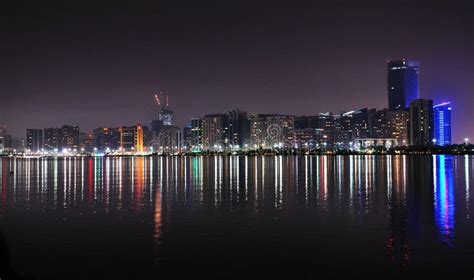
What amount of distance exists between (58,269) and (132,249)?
321 centimetres

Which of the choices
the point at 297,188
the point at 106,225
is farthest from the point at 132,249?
the point at 297,188

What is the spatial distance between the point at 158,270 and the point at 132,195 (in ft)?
77.1

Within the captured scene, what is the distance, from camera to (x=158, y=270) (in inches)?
672

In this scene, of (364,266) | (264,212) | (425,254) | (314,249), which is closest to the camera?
(364,266)

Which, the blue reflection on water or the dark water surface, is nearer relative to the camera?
the dark water surface

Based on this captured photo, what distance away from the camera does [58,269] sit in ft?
56.8

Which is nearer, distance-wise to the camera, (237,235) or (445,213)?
(237,235)

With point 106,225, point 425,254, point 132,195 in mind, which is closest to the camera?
point 425,254

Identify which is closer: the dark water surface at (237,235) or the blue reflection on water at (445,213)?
the dark water surface at (237,235)

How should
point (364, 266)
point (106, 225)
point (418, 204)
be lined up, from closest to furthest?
1. point (364, 266)
2. point (106, 225)
3. point (418, 204)

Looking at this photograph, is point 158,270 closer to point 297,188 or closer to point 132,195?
point 132,195

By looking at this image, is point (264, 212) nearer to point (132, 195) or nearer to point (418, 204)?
point (418, 204)

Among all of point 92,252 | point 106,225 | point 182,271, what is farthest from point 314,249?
point 106,225

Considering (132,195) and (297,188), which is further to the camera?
(297,188)
